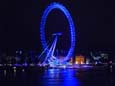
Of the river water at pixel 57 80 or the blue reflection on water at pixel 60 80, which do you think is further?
the blue reflection on water at pixel 60 80

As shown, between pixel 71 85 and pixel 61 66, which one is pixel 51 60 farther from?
pixel 71 85

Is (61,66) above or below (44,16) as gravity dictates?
below

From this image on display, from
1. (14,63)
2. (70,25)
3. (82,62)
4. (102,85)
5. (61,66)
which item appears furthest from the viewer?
(82,62)

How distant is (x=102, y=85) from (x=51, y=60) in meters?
43.8

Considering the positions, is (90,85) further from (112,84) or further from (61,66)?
(61,66)

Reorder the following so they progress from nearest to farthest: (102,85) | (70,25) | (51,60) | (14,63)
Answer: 1. (102,85)
2. (70,25)
3. (51,60)
4. (14,63)

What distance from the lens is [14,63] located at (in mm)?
90062

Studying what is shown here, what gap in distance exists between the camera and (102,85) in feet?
109

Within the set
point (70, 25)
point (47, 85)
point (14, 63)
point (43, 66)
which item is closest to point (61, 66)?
point (43, 66)

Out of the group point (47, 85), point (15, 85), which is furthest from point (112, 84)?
point (15, 85)

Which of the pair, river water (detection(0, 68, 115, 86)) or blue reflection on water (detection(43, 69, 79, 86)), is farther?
blue reflection on water (detection(43, 69, 79, 86))

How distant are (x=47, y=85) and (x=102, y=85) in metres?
3.87

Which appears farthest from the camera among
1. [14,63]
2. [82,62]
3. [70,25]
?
[82,62]

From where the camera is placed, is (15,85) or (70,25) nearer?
(15,85)
